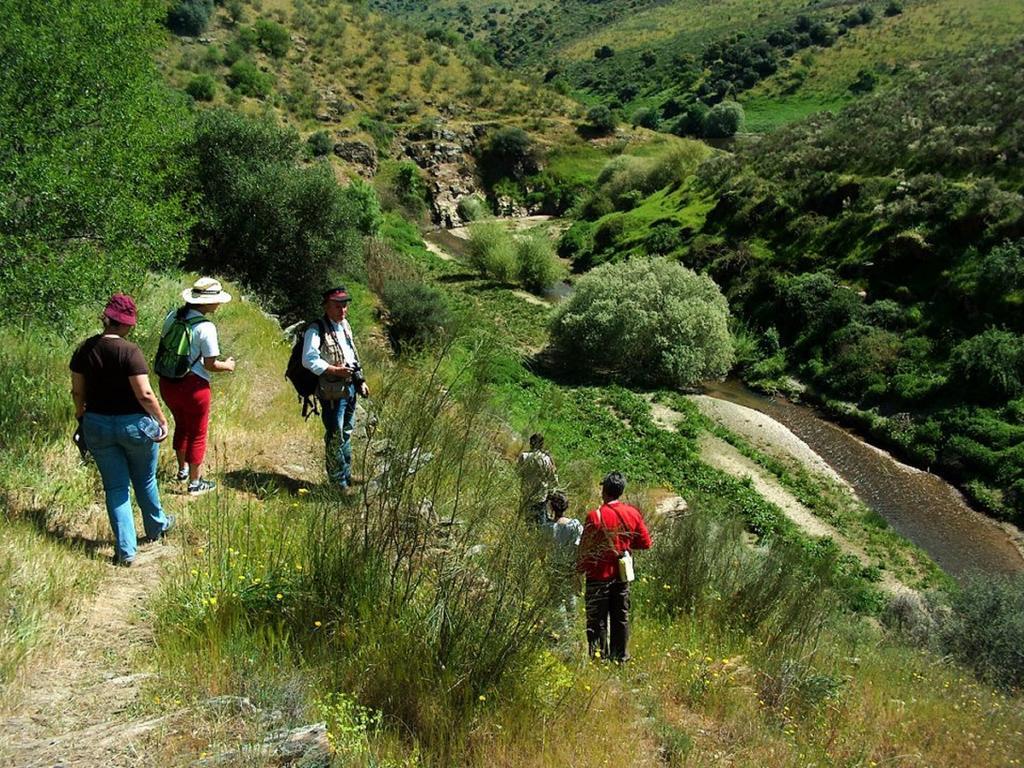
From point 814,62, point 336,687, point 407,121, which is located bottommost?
point 336,687

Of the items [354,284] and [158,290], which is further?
[354,284]

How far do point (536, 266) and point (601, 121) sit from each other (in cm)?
3804

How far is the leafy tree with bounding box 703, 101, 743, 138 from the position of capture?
2916 inches

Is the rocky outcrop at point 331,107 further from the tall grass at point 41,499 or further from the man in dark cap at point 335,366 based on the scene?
the man in dark cap at point 335,366

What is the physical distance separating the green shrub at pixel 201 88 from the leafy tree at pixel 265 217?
1284 inches

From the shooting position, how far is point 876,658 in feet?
24.0

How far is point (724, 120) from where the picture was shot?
74125mm

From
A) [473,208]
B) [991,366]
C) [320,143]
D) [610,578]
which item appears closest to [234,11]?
[320,143]

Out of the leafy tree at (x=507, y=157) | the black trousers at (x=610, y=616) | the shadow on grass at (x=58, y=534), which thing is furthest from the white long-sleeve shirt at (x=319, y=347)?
the leafy tree at (x=507, y=157)

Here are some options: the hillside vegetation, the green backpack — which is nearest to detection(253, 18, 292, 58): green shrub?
the hillside vegetation

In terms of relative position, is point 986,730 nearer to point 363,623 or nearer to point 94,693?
point 363,623

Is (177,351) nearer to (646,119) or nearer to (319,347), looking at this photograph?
(319,347)

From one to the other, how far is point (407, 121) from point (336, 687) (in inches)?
2734

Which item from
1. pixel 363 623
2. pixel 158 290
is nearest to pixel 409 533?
pixel 363 623
